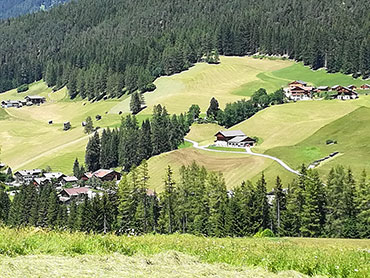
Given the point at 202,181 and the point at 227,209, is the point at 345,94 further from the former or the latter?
the point at 227,209

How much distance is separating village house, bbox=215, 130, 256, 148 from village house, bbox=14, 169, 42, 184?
4416 centimetres

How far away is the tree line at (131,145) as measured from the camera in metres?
119

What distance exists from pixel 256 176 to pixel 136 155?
4276 cm

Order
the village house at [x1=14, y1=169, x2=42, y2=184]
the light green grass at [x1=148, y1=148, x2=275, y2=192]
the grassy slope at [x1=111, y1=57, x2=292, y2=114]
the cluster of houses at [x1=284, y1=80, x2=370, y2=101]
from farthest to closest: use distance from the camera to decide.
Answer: the grassy slope at [x1=111, y1=57, x2=292, y2=114] → the cluster of houses at [x1=284, y1=80, x2=370, y2=101] → the village house at [x1=14, y1=169, x2=42, y2=184] → the light green grass at [x1=148, y1=148, x2=275, y2=192]

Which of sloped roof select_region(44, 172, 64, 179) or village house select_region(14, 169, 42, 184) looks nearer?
sloped roof select_region(44, 172, 64, 179)

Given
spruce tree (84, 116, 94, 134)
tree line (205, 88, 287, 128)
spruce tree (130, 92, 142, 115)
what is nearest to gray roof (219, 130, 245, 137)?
tree line (205, 88, 287, 128)

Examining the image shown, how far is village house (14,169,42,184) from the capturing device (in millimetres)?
110438

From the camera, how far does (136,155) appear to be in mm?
117750

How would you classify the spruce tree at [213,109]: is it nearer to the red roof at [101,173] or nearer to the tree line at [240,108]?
the tree line at [240,108]

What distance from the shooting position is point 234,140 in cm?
11356

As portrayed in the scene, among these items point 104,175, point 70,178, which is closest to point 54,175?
point 70,178

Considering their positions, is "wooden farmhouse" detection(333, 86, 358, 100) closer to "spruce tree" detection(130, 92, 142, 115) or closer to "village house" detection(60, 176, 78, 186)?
"spruce tree" detection(130, 92, 142, 115)

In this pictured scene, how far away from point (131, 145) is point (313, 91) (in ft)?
239

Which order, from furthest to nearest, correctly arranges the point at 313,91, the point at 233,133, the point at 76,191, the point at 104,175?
1. the point at 313,91
2. the point at 233,133
3. the point at 104,175
4. the point at 76,191
